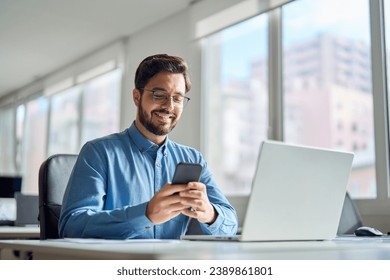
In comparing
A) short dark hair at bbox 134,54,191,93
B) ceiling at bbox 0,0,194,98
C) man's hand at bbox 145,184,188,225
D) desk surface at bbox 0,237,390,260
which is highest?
ceiling at bbox 0,0,194,98

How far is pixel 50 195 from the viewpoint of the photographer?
180 cm

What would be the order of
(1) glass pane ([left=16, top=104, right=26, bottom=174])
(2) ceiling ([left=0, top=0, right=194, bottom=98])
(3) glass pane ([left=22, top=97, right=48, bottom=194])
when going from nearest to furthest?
(2) ceiling ([left=0, top=0, right=194, bottom=98]) < (3) glass pane ([left=22, top=97, right=48, bottom=194]) < (1) glass pane ([left=16, top=104, right=26, bottom=174])

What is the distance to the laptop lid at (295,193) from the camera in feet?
3.60

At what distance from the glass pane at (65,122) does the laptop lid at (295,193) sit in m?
5.74

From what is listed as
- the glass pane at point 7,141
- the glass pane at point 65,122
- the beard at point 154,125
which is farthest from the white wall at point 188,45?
the glass pane at point 7,141

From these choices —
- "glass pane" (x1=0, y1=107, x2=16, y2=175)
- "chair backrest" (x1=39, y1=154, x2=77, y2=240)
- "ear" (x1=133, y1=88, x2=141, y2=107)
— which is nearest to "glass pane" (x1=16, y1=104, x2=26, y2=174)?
"glass pane" (x1=0, y1=107, x2=16, y2=175)

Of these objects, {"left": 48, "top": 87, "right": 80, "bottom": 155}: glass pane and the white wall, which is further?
{"left": 48, "top": 87, "right": 80, "bottom": 155}: glass pane

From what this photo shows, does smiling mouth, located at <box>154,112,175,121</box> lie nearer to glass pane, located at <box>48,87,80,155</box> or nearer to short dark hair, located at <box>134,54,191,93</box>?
short dark hair, located at <box>134,54,191,93</box>

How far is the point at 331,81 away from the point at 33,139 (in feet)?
17.4

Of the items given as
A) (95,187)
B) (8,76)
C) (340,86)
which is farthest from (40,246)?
(8,76)

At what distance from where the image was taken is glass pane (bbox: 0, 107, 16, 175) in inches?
321

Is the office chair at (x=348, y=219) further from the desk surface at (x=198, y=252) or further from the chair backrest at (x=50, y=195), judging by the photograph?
the desk surface at (x=198, y=252)

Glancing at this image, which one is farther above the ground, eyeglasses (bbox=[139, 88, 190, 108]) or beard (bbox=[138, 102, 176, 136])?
eyeglasses (bbox=[139, 88, 190, 108])

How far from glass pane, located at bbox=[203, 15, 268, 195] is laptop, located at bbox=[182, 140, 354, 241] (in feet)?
9.32
